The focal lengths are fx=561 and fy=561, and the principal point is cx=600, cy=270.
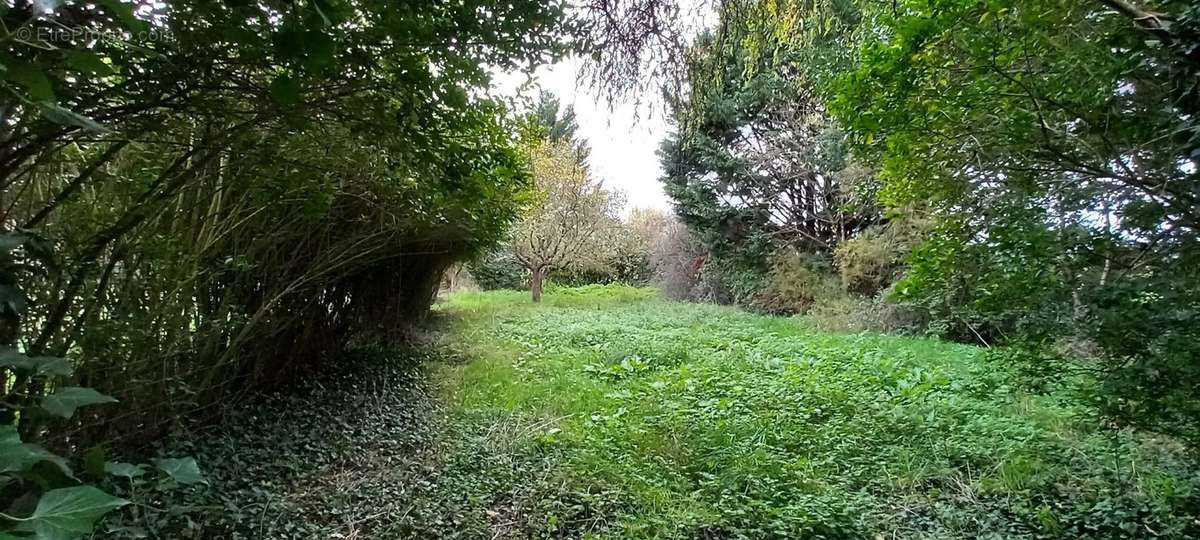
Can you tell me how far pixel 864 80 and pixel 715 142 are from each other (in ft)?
29.3

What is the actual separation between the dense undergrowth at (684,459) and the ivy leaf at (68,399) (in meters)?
1.36

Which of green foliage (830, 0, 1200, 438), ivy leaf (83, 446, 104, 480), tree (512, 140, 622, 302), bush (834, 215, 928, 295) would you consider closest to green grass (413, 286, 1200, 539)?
green foliage (830, 0, 1200, 438)

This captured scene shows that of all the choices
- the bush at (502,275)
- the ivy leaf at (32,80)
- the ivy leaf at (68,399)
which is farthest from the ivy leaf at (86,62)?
the bush at (502,275)

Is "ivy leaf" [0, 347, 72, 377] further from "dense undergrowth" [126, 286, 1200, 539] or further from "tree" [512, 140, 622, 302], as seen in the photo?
"tree" [512, 140, 622, 302]

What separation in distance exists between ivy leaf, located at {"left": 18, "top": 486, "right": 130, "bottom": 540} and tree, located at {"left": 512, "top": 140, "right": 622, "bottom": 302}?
1084 cm

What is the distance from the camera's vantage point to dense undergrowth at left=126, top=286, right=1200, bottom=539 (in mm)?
2395

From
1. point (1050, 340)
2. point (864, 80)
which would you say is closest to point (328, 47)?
point (864, 80)

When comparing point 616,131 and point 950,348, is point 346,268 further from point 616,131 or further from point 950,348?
point 950,348

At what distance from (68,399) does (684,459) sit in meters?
2.69

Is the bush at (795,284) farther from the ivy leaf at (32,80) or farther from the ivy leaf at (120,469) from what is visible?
the ivy leaf at (32,80)

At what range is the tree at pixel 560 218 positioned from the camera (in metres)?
11.9

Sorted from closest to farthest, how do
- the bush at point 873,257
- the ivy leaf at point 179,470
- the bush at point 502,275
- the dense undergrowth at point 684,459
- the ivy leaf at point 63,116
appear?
the ivy leaf at point 63,116
the ivy leaf at point 179,470
the dense undergrowth at point 684,459
the bush at point 873,257
the bush at point 502,275

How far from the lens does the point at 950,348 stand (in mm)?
6148

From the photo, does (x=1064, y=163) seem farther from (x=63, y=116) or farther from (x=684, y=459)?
(x=63, y=116)
